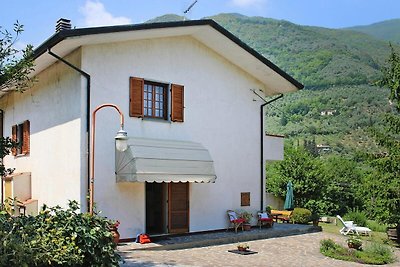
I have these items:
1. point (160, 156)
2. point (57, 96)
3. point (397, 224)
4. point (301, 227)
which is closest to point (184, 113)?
point (160, 156)

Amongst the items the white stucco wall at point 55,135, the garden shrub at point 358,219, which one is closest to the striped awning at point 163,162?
the white stucco wall at point 55,135

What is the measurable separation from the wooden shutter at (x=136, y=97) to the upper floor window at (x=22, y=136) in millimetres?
6155

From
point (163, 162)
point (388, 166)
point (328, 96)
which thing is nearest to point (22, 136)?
point (163, 162)

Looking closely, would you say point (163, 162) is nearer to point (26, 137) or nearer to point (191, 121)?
point (191, 121)

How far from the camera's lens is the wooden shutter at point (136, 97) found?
56.2ft

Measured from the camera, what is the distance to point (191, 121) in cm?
1920

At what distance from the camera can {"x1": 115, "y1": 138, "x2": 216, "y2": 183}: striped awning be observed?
52.2 feet

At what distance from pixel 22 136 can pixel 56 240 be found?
13278mm

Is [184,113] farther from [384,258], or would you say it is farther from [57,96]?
[384,258]

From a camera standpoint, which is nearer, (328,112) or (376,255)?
(376,255)

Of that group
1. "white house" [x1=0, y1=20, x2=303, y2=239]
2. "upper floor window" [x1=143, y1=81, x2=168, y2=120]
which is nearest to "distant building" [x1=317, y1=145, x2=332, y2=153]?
"white house" [x1=0, y1=20, x2=303, y2=239]

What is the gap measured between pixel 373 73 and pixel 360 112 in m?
18.8

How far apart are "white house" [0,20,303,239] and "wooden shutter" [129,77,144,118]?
39mm

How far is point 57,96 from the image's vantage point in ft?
57.5
